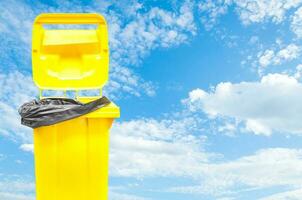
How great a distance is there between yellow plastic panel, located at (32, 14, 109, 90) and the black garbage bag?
26cm

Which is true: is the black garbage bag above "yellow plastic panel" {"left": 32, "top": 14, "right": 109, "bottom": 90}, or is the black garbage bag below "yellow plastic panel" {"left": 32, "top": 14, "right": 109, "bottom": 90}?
below

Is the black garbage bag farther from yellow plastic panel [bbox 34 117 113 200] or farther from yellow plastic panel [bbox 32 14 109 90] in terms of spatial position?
yellow plastic panel [bbox 32 14 109 90]

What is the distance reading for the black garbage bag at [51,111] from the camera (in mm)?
3965

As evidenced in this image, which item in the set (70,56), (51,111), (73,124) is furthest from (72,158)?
(70,56)

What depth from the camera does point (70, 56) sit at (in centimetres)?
440

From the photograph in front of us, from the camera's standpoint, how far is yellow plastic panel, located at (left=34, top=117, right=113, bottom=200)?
13.2ft

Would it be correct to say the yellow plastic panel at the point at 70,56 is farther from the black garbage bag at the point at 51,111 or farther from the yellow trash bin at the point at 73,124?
the black garbage bag at the point at 51,111

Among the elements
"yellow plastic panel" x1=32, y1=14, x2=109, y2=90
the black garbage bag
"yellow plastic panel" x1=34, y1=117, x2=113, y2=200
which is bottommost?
"yellow plastic panel" x1=34, y1=117, x2=113, y2=200

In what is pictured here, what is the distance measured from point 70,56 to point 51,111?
642mm

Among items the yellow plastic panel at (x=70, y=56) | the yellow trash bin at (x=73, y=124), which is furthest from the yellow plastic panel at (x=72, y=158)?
the yellow plastic panel at (x=70, y=56)

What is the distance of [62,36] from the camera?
4.43m

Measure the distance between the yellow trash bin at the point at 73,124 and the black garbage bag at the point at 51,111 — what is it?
61 mm

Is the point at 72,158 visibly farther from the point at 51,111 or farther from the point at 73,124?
the point at 51,111

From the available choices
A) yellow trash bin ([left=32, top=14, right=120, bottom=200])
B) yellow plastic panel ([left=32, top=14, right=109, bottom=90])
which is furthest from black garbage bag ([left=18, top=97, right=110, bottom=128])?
yellow plastic panel ([left=32, top=14, right=109, bottom=90])
